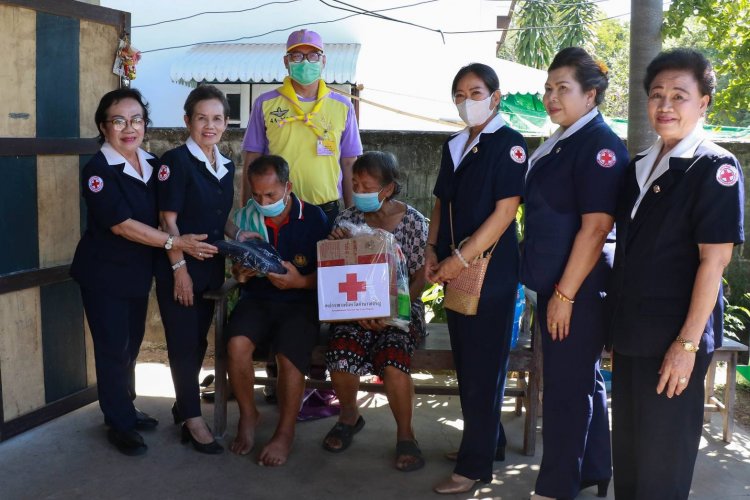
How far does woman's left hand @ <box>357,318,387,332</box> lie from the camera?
12.2ft

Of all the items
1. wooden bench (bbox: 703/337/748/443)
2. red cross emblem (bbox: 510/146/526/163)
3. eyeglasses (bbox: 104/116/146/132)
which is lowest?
wooden bench (bbox: 703/337/748/443)

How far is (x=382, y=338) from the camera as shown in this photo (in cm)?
378

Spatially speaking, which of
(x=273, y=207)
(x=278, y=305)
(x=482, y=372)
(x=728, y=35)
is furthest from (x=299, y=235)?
(x=728, y=35)

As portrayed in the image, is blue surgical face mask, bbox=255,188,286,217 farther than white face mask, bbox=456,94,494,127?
Yes

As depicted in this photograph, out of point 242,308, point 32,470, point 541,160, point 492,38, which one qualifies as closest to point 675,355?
point 541,160

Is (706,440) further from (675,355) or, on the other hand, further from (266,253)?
(266,253)

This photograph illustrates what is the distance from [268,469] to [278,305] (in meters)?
0.80

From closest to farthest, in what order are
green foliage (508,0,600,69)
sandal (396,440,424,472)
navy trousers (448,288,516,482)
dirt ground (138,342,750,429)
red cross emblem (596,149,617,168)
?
red cross emblem (596,149,617,168) < navy trousers (448,288,516,482) < sandal (396,440,424,472) < dirt ground (138,342,750,429) < green foliage (508,0,600,69)

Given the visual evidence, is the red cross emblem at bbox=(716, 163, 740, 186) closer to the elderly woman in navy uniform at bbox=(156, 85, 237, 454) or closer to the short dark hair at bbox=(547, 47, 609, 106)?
the short dark hair at bbox=(547, 47, 609, 106)

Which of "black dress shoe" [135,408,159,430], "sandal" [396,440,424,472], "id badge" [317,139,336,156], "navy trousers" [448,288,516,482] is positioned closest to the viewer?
"navy trousers" [448,288,516,482]

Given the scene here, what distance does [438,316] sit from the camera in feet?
17.6

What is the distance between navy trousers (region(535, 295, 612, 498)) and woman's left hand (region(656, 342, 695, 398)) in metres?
Answer: 0.52

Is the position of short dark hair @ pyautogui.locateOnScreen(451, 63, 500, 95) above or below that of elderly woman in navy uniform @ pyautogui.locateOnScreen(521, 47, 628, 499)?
above

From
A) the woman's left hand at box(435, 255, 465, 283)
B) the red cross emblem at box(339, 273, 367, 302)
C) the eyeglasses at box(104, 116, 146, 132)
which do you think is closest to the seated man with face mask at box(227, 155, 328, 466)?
the red cross emblem at box(339, 273, 367, 302)
